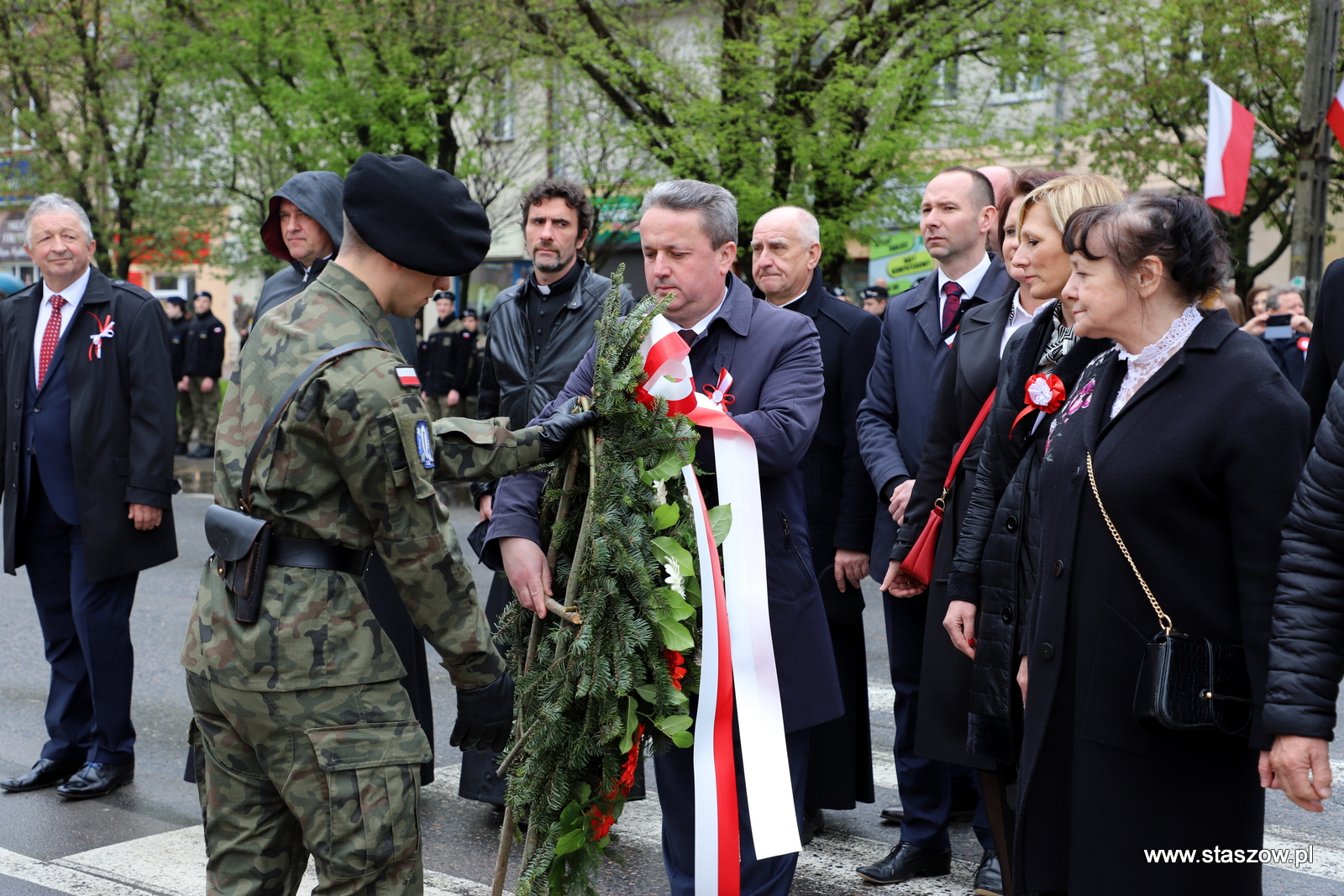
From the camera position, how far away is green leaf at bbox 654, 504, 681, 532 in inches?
116

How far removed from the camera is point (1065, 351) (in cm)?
330

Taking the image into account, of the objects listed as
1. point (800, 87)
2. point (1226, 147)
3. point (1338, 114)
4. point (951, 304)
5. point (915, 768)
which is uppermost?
point (800, 87)

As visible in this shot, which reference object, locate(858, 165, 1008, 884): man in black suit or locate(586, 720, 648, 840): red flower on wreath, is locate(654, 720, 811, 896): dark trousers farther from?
locate(858, 165, 1008, 884): man in black suit

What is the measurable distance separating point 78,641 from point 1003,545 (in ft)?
12.3

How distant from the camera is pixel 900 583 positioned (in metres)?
4.01

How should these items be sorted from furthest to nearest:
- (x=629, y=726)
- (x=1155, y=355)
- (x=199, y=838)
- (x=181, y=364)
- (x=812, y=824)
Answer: (x=181, y=364) → (x=812, y=824) → (x=199, y=838) → (x=629, y=726) → (x=1155, y=355)

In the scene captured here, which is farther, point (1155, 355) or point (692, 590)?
point (692, 590)

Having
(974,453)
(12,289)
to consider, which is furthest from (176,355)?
(974,453)

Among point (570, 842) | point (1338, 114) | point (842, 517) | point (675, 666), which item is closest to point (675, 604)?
point (675, 666)

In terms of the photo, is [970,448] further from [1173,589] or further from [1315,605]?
[1315,605]

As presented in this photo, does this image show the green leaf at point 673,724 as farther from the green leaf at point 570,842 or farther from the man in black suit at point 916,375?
the man in black suit at point 916,375

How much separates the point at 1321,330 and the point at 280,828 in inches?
140

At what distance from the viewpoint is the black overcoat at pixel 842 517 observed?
441cm

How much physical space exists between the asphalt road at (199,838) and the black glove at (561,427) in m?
1.04
